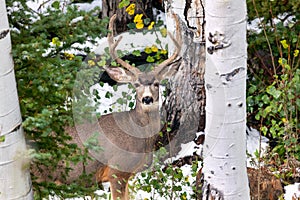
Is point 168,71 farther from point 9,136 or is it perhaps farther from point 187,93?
point 9,136

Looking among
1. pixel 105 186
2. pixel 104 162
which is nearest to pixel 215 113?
pixel 104 162

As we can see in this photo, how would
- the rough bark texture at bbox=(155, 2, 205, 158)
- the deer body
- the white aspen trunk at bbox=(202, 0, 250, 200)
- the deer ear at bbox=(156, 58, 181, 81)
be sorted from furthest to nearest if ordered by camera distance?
the rough bark texture at bbox=(155, 2, 205, 158)
the deer body
the deer ear at bbox=(156, 58, 181, 81)
the white aspen trunk at bbox=(202, 0, 250, 200)

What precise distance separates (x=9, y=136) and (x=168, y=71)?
2135 mm

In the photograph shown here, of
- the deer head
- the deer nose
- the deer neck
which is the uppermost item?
the deer head

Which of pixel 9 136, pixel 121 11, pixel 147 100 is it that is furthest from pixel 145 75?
pixel 121 11

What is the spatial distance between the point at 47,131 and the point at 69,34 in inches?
32.5

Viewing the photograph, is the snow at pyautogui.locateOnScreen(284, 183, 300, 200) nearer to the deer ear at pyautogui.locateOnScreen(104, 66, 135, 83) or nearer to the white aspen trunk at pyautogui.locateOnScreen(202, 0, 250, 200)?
the white aspen trunk at pyautogui.locateOnScreen(202, 0, 250, 200)

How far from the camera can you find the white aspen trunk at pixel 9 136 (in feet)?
11.2

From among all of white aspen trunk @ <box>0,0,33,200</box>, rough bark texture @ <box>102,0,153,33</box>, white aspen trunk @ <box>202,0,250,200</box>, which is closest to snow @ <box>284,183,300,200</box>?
white aspen trunk @ <box>202,0,250,200</box>

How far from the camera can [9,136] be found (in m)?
3.52

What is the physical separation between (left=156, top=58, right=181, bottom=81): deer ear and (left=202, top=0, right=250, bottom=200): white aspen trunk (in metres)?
1.44

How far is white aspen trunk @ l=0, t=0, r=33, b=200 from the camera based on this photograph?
342cm

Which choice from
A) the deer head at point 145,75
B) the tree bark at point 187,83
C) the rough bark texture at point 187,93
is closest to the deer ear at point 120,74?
the deer head at point 145,75

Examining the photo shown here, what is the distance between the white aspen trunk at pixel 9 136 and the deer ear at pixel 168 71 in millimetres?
1907
